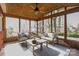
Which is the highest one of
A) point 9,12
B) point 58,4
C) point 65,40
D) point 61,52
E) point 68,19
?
point 58,4

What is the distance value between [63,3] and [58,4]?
0.11 m

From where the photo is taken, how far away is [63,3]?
2.26m

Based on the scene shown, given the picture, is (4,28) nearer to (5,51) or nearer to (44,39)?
(5,51)

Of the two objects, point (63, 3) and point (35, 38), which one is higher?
point (63, 3)

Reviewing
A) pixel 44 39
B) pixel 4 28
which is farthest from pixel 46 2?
pixel 4 28

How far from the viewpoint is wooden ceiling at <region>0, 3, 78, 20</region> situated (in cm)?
226

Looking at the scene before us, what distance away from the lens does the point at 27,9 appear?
2303 mm

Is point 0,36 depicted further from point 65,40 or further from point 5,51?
point 65,40

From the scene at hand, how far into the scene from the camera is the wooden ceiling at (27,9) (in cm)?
226

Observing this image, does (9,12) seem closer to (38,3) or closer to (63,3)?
(38,3)

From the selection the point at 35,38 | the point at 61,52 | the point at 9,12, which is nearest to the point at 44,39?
the point at 35,38

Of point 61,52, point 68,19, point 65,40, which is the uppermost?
point 68,19

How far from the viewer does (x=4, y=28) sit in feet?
7.54

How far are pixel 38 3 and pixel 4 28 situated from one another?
0.92 m
